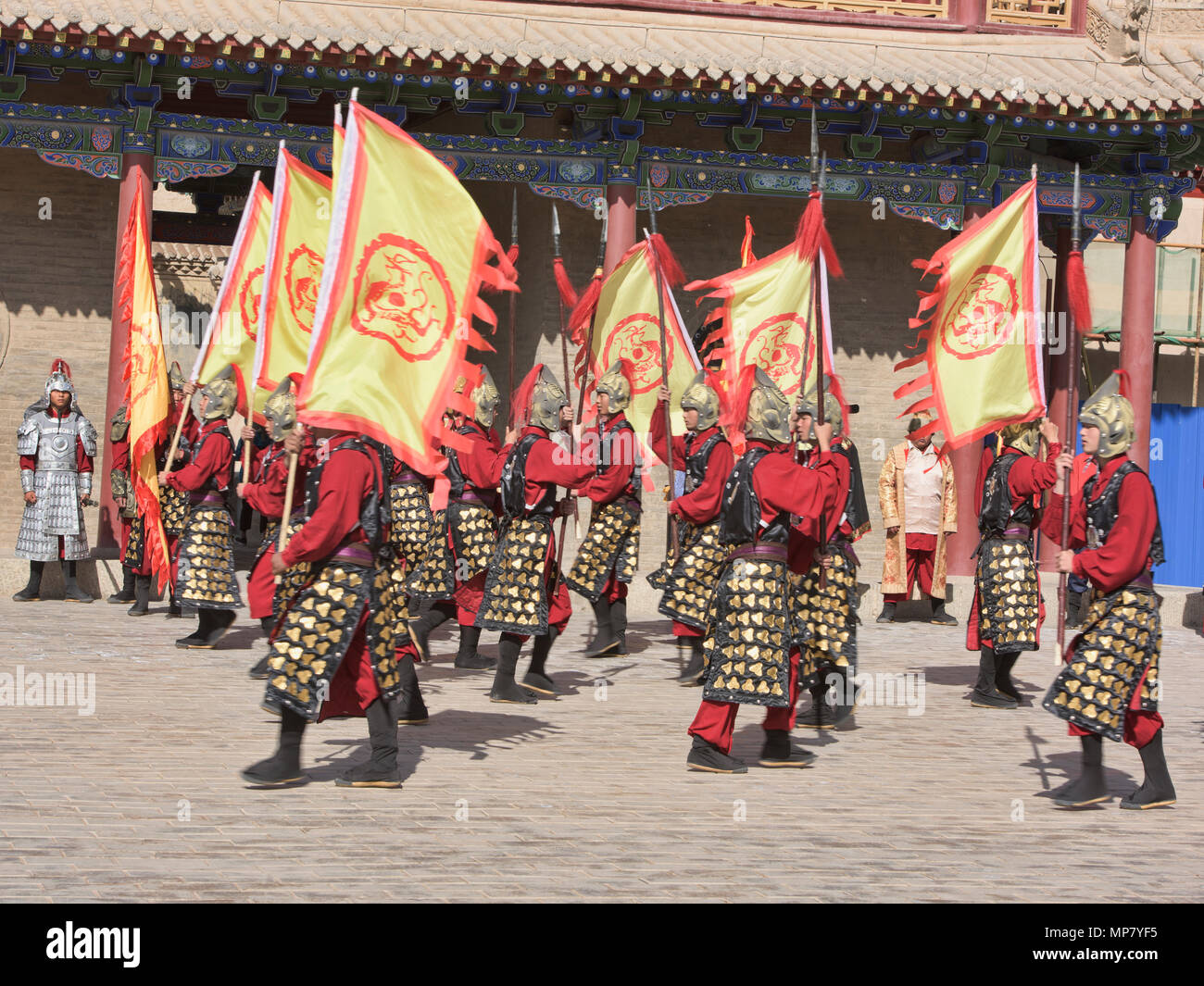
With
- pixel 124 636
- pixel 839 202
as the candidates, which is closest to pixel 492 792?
pixel 124 636

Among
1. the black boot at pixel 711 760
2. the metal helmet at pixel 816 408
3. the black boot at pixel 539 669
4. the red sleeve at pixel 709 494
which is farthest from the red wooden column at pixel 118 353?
the black boot at pixel 711 760

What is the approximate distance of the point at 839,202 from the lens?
17062 millimetres

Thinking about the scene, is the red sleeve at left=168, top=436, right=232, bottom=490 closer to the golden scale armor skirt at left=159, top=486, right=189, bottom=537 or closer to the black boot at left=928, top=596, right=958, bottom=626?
the golden scale armor skirt at left=159, top=486, right=189, bottom=537

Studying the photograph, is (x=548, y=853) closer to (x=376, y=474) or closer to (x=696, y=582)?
(x=376, y=474)

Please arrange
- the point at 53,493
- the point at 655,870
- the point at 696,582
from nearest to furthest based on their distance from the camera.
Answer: the point at 655,870
the point at 696,582
the point at 53,493

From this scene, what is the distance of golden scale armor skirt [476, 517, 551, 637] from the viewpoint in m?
9.48

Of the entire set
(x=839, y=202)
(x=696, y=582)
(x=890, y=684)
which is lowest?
(x=890, y=684)

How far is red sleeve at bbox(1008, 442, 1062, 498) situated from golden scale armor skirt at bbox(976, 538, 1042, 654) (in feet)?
A: 1.06

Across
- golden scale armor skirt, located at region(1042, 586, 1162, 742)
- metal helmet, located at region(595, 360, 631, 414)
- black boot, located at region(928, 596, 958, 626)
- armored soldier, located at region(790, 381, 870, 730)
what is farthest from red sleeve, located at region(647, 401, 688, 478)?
golden scale armor skirt, located at region(1042, 586, 1162, 742)

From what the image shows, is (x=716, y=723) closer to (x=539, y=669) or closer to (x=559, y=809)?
(x=559, y=809)

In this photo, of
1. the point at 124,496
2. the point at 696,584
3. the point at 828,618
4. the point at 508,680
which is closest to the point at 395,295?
the point at 508,680

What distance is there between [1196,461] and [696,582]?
10.9 m

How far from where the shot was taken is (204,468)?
1119cm

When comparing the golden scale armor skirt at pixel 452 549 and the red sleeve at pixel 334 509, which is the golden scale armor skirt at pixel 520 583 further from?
the red sleeve at pixel 334 509
